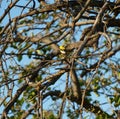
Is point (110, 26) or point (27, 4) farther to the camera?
point (110, 26)

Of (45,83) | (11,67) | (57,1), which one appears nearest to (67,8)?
(57,1)

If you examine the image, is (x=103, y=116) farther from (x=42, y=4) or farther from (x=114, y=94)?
(x=42, y=4)

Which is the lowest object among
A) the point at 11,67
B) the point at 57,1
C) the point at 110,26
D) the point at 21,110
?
the point at 21,110

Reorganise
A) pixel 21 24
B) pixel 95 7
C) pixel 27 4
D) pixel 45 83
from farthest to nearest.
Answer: pixel 21 24
pixel 95 7
pixel 27 4
pixel 45 83

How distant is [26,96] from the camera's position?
493 centimetres

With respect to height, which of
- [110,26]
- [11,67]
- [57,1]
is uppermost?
[57,1]

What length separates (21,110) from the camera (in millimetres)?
4930

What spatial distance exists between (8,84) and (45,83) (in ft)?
1.01

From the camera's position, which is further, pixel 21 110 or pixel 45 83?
pixel 21 110

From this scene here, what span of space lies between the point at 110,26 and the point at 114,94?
2.49 feet

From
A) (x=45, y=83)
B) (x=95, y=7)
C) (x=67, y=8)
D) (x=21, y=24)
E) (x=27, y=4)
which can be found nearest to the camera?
(x=45, y=83)

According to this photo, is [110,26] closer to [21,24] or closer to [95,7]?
[95,7]

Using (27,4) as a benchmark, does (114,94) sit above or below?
below

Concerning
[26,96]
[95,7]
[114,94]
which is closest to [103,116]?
[114,94]
